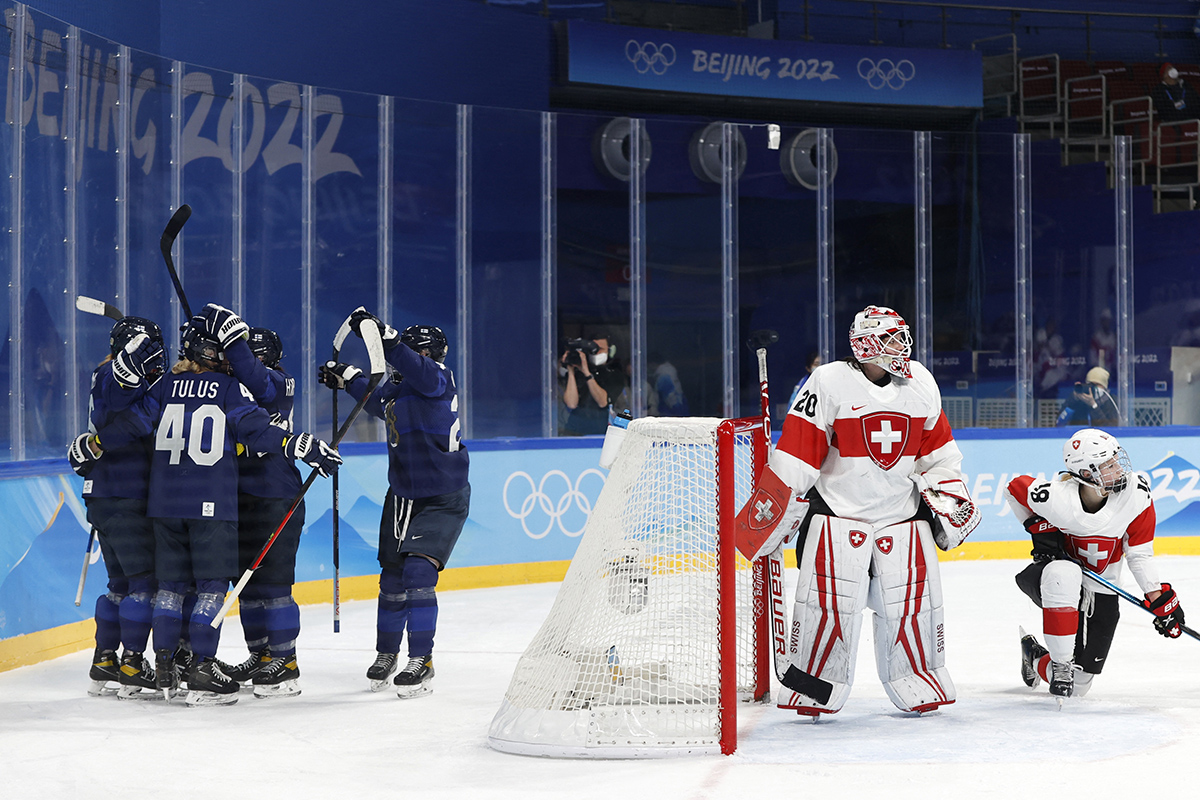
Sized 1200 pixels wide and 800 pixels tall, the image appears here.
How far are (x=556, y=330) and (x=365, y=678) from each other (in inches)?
125

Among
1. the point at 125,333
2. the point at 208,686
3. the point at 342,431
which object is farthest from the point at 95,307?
the point at 208,686

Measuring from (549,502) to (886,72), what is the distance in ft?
20.0

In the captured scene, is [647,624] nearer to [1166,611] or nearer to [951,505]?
[951,505]

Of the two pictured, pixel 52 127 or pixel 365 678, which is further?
pixel 52 127

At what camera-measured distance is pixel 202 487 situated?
167 inches

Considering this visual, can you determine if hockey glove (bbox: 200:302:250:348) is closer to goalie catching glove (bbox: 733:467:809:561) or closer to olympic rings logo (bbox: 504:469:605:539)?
goalie catching glove (bbox: 733:467:809:561)

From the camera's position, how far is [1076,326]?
8.66 metres

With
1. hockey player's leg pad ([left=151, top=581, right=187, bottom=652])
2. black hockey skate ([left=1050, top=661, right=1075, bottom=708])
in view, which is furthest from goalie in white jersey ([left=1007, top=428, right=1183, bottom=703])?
hockey player's leg pad ([left=151, top=581, right=187, bottom=652])

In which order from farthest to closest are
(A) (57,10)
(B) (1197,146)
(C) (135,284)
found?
(B) (1197,146) < (A) (57,10) < (C) (135,284)

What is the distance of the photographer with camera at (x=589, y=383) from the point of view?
7.53 metres

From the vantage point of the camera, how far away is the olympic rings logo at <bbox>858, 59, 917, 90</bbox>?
11.3 meters

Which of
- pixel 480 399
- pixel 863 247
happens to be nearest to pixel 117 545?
pixel 480 399

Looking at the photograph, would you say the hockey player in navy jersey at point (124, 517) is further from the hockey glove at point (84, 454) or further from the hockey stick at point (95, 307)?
the hockey stick at point (95, 307)

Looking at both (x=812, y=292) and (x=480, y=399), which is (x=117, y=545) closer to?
(x=480, y=399)
